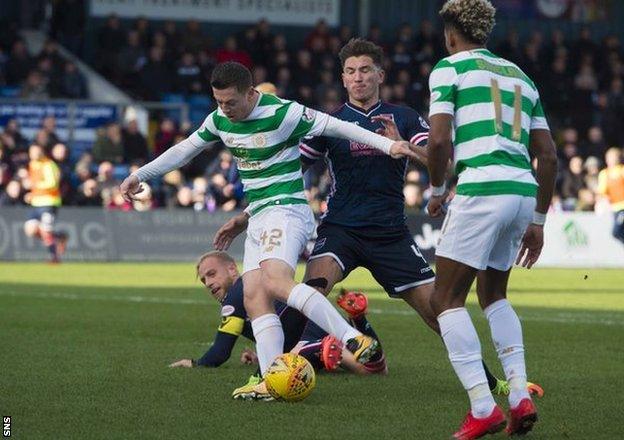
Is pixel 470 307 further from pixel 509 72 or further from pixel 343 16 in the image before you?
pixel 343 16

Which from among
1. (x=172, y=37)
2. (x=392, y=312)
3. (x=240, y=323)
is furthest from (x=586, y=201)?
(x=240, y=323)

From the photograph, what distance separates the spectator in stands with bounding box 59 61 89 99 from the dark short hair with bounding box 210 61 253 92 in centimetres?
2049

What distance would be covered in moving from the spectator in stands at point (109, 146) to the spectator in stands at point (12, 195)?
5.73ft

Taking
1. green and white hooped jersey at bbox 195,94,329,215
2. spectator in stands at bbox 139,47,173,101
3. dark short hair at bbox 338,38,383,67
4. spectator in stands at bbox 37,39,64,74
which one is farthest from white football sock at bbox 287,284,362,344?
spectator in stands at bbox 139,47,173,101

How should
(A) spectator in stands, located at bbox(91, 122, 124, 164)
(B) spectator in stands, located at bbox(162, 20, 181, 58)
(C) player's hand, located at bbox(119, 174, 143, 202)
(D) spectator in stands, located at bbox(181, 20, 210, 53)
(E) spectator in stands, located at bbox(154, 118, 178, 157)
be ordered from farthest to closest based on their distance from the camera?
(D) spectator in stands, located at bbox(181, 20, 210, 53)
(B) spectator in stands, located at bbox(162, 20, 181, 58)
(E) spectator in stands, located at bbox(154, 118, 178, 157)
(A) spectator in stands, located at bbox(91, 122, 124, 164)
(C) player's hand, located at bbox(119, 174, 143, 202)

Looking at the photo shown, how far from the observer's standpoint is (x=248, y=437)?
716 cm

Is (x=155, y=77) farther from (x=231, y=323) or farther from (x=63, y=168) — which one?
(x=231, y=323)

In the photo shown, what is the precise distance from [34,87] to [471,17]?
21.5 metres

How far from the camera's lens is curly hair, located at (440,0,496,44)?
23.5 feet

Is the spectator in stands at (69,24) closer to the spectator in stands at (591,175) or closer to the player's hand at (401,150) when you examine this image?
the spectator in stands at (591,175)

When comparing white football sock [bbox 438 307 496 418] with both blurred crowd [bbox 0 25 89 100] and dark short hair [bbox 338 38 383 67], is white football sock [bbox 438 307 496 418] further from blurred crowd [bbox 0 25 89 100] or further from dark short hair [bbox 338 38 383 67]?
blurred crowd [bbox 0 25 89 100]

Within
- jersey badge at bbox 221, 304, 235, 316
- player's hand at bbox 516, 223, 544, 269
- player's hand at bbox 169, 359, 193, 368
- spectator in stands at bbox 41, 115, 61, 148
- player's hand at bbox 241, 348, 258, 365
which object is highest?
player's hand at bbox 516, 223, 544, 269

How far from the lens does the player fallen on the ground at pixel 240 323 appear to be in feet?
31.4

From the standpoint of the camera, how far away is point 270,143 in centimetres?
867
